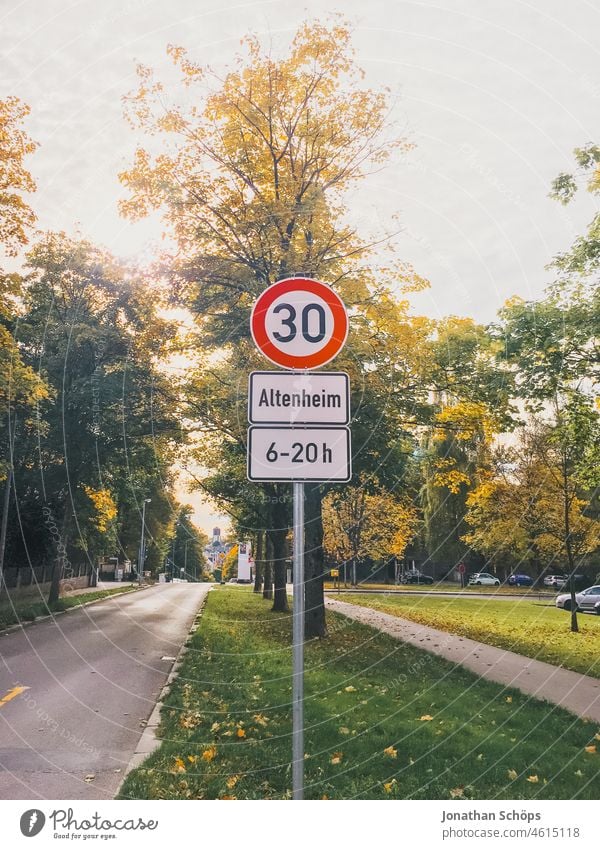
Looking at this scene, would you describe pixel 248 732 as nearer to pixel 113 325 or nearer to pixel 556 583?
pixel 113 325

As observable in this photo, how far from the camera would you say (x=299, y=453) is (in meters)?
3.52

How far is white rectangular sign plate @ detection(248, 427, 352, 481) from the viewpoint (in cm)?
348

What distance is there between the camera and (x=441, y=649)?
1232 centimetres

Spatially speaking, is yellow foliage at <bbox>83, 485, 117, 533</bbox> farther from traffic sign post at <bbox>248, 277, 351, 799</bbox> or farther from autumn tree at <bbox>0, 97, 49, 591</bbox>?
traffic sign post at <bbox>248, 277, 351, 799</bbox>

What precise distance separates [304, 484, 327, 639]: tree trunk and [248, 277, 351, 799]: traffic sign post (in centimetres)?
981

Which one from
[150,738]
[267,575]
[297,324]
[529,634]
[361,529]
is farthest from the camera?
[361,529]

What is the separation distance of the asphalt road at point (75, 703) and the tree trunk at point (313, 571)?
3.00 m

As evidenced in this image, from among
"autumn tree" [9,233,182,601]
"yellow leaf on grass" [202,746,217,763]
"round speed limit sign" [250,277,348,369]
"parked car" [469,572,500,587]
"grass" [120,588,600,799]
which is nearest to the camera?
"round speed limit sign" [250,277,348,369]

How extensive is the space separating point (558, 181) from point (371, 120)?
3.59m

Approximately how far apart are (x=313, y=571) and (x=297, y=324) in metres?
10.4

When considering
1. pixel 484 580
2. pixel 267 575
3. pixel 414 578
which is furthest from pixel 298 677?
pixel 414 578

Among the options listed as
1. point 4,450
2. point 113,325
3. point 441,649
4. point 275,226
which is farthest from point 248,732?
point 113,325

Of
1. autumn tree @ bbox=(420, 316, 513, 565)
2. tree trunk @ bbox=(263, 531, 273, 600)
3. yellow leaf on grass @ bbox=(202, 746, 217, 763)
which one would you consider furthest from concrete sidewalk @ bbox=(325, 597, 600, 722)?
tree trunk @ bbox=(263, 531, 273, 600)

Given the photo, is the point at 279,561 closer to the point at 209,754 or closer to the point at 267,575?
the point at 267,575
